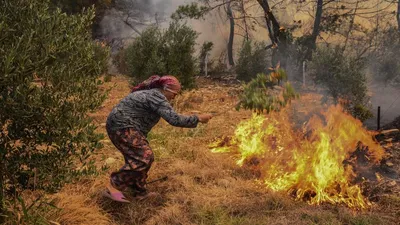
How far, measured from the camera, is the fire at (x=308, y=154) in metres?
4.95

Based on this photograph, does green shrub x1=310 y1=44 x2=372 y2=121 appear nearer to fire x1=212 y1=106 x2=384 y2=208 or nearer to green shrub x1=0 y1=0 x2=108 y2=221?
fire x1=212 y1=106 x2=384 y2=208

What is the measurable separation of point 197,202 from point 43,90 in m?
2.49

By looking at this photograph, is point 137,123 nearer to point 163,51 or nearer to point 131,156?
point 131,156

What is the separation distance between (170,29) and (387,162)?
27.8 ft

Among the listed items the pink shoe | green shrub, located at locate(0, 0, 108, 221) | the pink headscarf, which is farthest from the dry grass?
the pink headscarf

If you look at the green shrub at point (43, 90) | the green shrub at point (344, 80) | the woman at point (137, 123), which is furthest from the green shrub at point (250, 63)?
the green shrub at point (43, 90)

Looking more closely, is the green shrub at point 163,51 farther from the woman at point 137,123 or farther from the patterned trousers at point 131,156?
the patterned trousers at point 131,156

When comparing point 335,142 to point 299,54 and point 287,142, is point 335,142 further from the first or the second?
point 299,54

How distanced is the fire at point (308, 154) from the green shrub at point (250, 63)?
435 inches

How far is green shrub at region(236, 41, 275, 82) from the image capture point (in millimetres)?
18141

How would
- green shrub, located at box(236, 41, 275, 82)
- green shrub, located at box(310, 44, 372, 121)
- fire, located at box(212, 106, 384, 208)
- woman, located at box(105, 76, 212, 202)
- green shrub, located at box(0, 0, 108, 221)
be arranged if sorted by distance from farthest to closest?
green shrub, located at box(236, 41, 275, 82) → green shrub, located at box(310, 44, 372, 121) → fire, located at box(212, 106, 384, 208) → woman, located at box(105, 76, 212, 202) → green shrub, located at box(0, 0, 108, 221)

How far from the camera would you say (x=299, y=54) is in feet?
61.8

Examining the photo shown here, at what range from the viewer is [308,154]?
5617 mm

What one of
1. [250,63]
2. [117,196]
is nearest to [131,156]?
[117,196]
